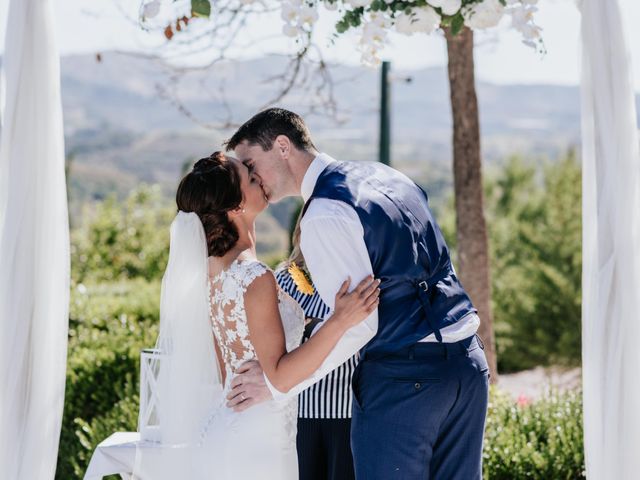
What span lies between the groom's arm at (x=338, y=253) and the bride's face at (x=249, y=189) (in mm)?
487

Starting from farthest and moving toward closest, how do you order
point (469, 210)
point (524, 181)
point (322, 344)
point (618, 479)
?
point (524, 181)
point (469, 210)
point (322, 344)
point (618, 479)

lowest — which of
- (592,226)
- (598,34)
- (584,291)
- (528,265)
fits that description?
(528,265)

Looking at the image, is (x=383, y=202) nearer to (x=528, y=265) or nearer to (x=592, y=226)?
(x=592, y=226)

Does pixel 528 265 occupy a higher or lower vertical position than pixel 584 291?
lower

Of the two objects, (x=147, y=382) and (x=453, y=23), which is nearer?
(x=453, y=23)

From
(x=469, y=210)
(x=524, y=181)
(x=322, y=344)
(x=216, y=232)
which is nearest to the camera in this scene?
(x=322, y=344)

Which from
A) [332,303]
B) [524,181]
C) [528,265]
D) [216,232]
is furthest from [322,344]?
[524,181]

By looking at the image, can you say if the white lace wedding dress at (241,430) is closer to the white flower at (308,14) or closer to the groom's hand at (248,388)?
the groom's hand at (248,388)

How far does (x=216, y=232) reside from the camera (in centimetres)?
333

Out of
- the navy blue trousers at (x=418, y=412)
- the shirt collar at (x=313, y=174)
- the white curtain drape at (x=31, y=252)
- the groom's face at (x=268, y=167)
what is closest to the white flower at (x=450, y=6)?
the shirt collar at (x=313, y=174)

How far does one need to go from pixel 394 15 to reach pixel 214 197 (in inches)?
34.5

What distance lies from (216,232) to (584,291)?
1292 millimetres

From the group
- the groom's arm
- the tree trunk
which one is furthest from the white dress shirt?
the tree trunk

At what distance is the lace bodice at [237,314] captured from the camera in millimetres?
3189
